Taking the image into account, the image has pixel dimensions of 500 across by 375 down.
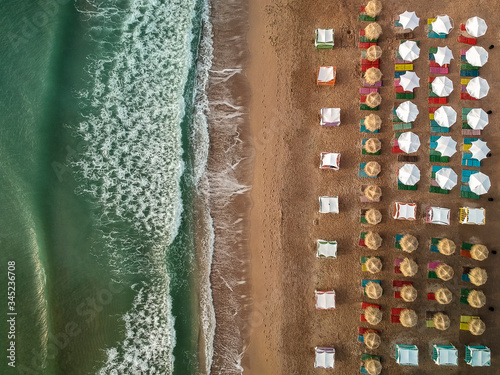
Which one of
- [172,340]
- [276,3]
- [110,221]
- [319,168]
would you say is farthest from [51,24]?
[172,340]

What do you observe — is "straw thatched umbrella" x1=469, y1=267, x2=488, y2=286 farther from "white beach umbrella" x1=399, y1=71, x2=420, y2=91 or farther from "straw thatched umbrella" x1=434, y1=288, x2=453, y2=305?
"white beach umbrella" x1=399, y1=71, x2=420, y2=91

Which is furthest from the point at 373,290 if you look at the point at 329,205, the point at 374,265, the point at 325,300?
the point at 329,205

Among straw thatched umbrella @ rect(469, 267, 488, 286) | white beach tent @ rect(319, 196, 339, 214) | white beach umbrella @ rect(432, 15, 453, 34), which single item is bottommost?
straw thatched umbrella @ rect(469, 267, 488, 286)

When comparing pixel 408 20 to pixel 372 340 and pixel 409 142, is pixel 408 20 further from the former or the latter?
pixel 372 340

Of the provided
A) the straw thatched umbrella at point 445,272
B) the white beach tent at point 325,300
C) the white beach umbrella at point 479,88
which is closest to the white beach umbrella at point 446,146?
the white beach umbrella at point 479,88

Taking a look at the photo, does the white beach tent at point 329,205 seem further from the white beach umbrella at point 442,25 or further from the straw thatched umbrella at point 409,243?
the white beach umbrella at point 442,25

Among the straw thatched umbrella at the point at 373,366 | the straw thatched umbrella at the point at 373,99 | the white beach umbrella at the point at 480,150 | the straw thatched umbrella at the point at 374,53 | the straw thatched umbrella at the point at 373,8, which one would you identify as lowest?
the straw thatched umbrella at the point at 373,366

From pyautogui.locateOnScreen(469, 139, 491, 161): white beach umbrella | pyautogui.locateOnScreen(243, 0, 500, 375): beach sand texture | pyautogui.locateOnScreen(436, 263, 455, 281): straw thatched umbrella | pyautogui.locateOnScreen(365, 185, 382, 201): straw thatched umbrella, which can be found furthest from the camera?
pyautogui.locateOnScreen(243, 0, 500, 375): beach sand texture

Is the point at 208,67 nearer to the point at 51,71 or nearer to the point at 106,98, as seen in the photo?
the point at 106,98

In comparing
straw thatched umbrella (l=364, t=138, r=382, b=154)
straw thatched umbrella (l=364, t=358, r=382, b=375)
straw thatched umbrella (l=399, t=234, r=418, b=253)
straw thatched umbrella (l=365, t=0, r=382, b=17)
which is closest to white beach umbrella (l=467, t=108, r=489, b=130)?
straw thatched umbrella (l=364, t=138, r=382, b=154)
